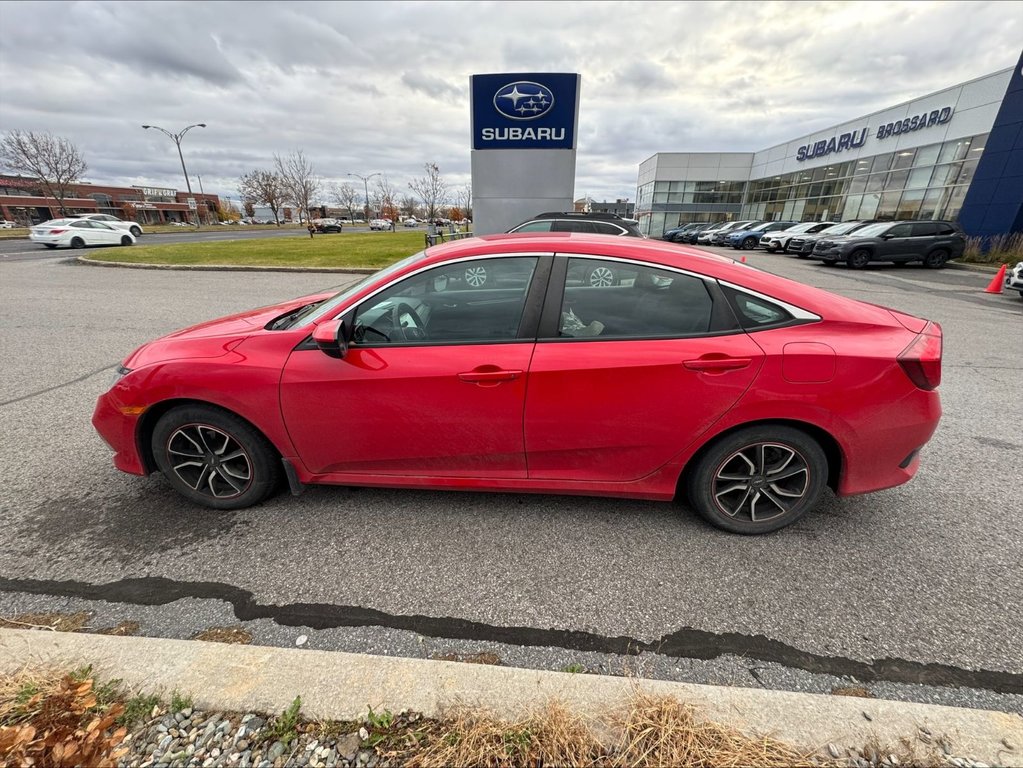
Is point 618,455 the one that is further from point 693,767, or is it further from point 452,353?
point 693,767

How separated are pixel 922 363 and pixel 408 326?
2.67m

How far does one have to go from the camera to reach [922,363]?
2234 millimetres

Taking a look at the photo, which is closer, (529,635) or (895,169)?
(529,635)

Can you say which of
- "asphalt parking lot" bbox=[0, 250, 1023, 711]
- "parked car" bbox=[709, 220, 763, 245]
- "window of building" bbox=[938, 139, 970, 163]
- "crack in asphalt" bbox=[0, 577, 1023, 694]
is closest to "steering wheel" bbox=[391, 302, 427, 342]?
"asphalt parking lot" bbox=[0, 250, 1023, 711]

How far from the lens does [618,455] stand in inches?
96.4

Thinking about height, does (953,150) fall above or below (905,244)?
above

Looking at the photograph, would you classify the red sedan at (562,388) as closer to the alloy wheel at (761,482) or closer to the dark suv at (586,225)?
the alloy wheel at (761,482)

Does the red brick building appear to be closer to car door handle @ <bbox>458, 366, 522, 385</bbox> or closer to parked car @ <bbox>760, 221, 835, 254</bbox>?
parked car @ <bbox>760, 221, 835, 254</bbox>

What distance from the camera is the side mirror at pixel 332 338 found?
2266mm

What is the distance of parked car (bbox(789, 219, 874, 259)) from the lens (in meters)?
18.9

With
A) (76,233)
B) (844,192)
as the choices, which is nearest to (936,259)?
(844,192)

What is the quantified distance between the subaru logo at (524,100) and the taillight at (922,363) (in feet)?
39.7

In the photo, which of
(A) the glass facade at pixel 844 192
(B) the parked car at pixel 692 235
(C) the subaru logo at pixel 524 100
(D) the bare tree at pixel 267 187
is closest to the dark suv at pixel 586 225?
(C) the subaru logo at pixel 524 100

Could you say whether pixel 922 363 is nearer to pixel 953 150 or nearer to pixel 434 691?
pixel 434 691
